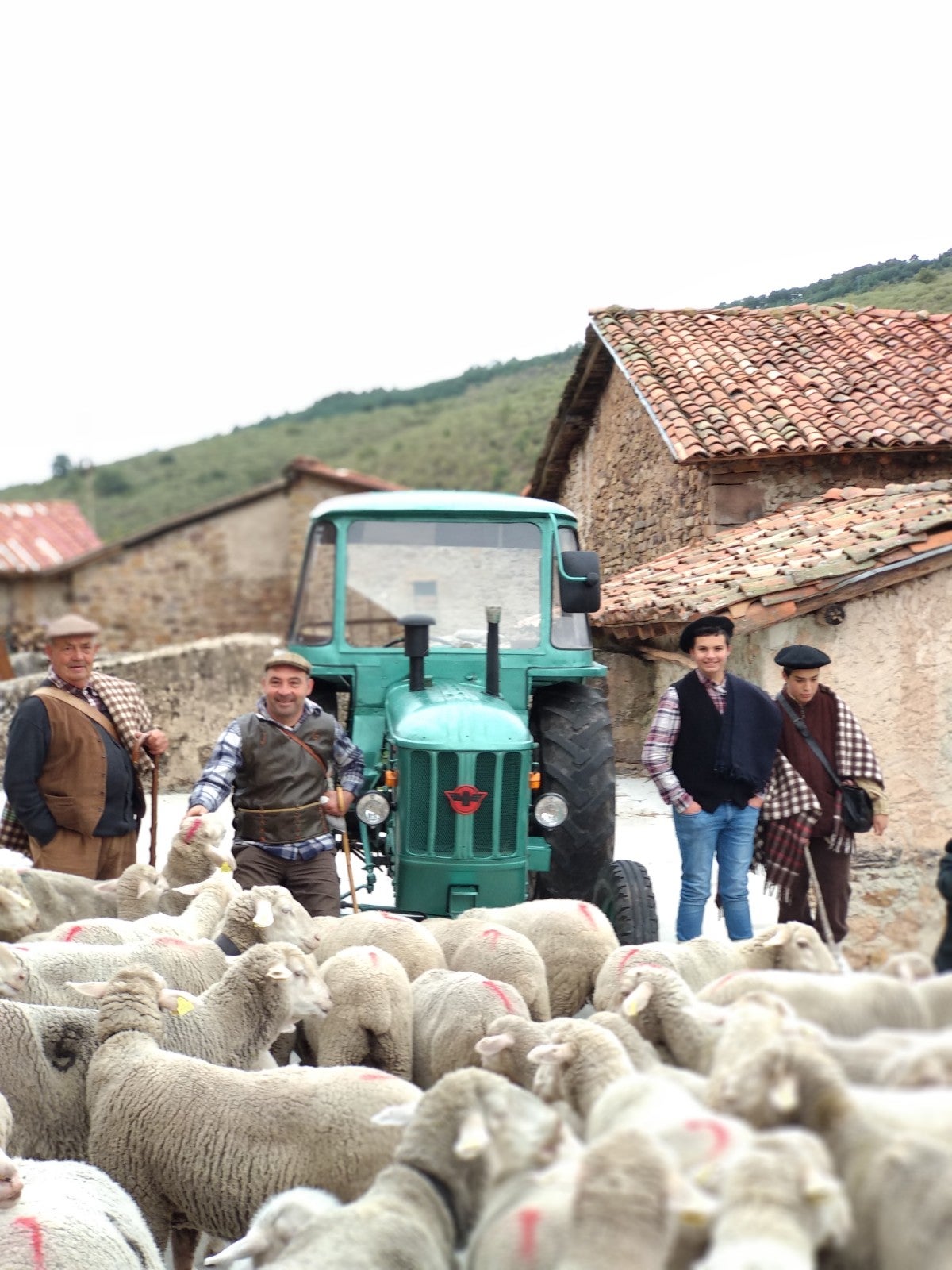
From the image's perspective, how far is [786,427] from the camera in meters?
10.1

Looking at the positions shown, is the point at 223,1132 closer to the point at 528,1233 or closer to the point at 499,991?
the point at 499,991

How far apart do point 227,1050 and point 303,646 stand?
3024 mm

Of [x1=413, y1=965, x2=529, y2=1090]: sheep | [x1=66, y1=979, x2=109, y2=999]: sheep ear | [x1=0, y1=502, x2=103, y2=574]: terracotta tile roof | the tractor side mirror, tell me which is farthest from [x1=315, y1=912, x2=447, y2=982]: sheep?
[x1=0, y1=502, x2=103, y2=574]: terracotta tile roof

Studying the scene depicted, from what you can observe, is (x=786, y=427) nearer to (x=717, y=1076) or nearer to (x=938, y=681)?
(x=938, y=681)

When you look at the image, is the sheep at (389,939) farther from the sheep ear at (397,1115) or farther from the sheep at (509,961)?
the sheep ear at (397,1115)

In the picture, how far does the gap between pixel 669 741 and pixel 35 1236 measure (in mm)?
3466

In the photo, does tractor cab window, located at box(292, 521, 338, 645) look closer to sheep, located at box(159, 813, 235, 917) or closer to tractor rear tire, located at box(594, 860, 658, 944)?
sheep, located at box(159, 813, 235, 917)

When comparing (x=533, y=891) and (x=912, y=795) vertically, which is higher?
(x=912, y=795)

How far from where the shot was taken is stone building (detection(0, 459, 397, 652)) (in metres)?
28.2

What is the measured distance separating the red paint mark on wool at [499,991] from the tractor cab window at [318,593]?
9.09 ft

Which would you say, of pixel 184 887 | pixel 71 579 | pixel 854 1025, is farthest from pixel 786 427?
pixel 71 579

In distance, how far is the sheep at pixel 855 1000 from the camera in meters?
2.17

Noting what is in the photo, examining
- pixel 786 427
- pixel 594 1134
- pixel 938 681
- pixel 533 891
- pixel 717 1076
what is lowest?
pixel 533 891

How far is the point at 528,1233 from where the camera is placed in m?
2.08
